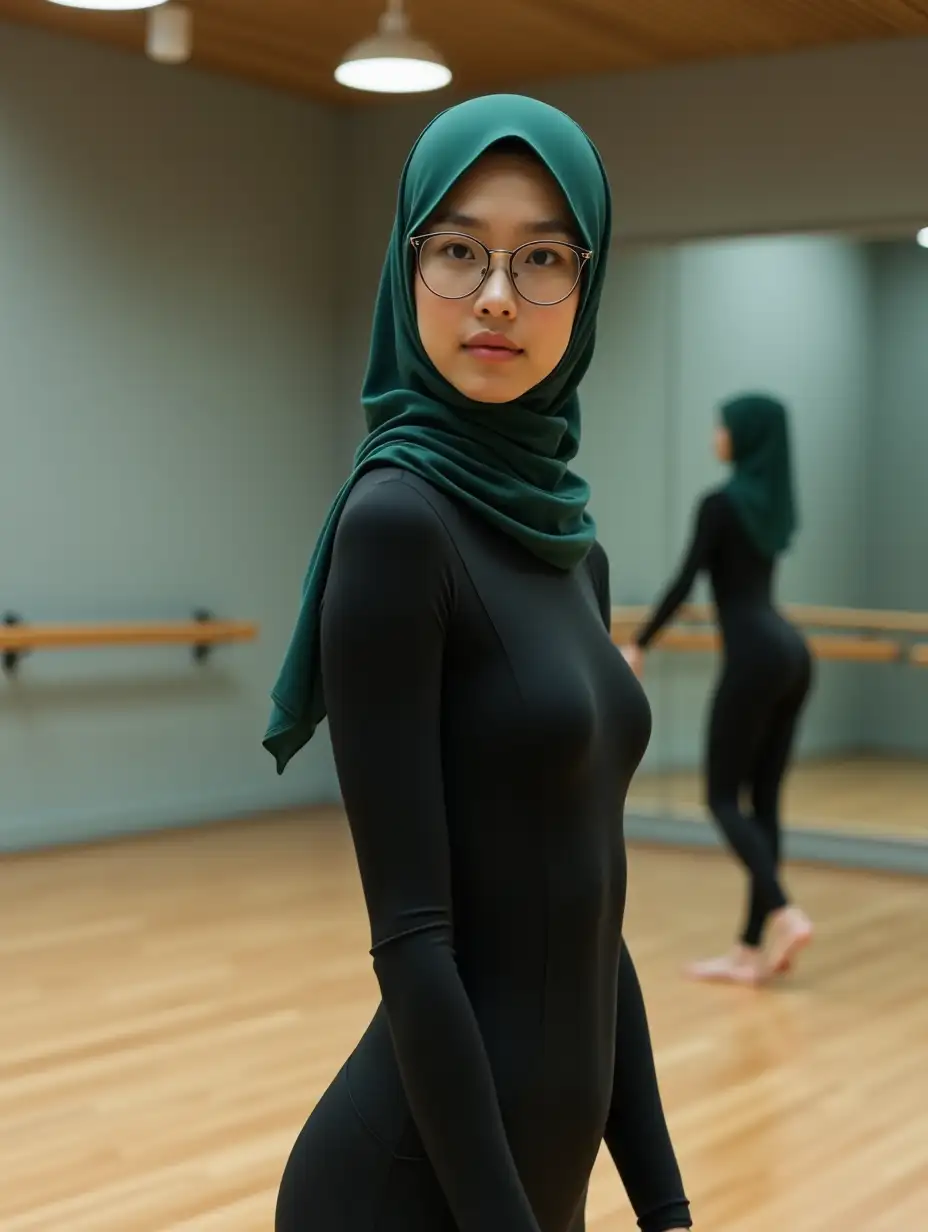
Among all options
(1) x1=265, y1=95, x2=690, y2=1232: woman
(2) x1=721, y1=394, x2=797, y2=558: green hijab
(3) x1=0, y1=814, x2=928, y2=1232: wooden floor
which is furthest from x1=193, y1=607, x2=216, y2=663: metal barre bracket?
(1) x1=265, y1=95, x2=690, y2=1232: woman

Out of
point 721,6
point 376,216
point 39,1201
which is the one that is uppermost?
point 721,6

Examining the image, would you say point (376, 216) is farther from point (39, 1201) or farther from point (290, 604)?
point (39, 1201)

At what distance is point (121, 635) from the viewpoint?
7.78 meters

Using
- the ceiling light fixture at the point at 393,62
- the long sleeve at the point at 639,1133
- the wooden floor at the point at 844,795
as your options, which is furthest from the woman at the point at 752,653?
the long sleeve at the point at 639,1133

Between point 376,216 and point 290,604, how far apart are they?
2.16m

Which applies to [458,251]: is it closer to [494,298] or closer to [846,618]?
[494,298]

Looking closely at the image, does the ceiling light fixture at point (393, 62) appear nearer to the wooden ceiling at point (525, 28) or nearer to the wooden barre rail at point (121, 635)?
the wooden ceiling at point (525, 28)

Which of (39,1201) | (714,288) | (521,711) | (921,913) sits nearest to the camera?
(521,711)

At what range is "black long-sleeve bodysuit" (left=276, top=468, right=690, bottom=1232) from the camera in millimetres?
1257

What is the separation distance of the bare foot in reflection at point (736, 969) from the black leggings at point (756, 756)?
0.27 ft

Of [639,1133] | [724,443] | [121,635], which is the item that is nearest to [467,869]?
[639,1133]

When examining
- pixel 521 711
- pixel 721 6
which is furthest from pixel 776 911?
pixel 521 711

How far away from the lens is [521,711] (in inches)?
52.2

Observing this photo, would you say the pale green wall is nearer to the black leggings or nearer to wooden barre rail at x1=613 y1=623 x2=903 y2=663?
wooden barre rail at x1=613 y1=623 x2=903 y2=663
